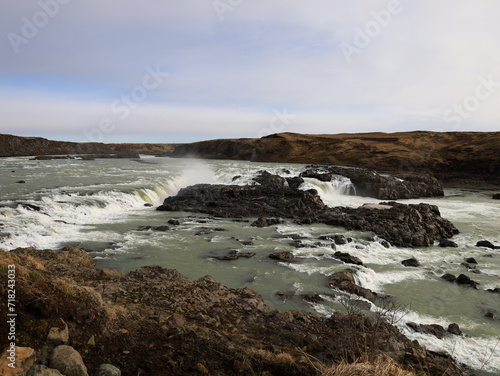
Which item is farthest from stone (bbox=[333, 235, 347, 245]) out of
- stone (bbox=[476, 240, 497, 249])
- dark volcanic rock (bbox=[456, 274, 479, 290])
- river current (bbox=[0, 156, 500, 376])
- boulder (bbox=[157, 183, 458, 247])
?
stone (bbox=[476, 240, 497, 249])

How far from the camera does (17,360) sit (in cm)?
326

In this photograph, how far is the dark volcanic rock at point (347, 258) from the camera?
38.6ft

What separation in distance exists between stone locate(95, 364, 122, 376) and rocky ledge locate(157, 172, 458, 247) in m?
13.6

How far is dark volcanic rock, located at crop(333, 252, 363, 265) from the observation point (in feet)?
38.6

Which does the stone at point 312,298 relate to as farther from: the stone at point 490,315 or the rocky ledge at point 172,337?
the stone at point 490,315

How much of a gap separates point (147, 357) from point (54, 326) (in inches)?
45.0

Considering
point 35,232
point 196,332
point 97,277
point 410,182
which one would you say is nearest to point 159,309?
point 196,332

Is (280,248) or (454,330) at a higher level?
(280,248)

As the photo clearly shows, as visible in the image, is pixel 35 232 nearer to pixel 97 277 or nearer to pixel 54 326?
pixel 97 277

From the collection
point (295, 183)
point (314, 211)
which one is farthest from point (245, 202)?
point (295, 183)

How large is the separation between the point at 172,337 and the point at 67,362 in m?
1.52

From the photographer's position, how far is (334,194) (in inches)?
1248

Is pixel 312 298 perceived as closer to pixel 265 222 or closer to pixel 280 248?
pixel 280 248

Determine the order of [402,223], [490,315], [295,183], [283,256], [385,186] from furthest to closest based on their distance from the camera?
[385,186], [295,183], [402,223], [283,256], [490,315]
